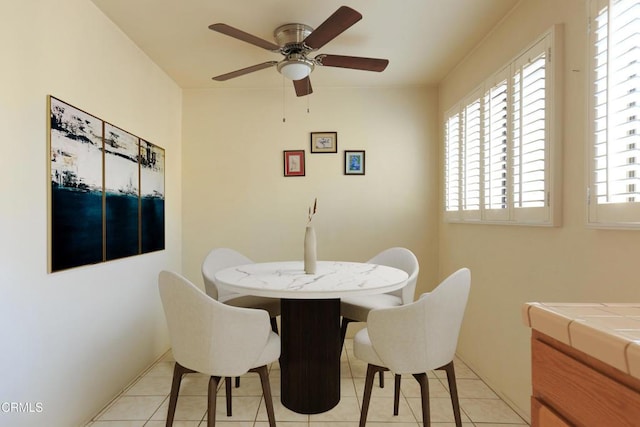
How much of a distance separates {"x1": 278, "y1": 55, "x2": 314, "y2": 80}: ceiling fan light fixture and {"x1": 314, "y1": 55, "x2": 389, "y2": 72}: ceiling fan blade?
0.24ft

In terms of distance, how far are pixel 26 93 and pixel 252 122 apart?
197 cm

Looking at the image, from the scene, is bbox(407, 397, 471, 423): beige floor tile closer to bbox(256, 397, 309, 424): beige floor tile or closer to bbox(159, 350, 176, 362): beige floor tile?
bbox(256, 397, 309, 424): beige floor tile

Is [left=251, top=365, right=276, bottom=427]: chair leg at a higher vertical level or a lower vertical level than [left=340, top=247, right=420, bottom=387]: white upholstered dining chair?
lower

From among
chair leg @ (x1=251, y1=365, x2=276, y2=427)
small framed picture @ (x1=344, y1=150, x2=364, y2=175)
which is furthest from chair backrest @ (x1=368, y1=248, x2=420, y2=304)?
chair leg @ (x1=251, y1=365, x2=276, y2=427)

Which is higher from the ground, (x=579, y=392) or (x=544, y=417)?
(x=579, y=392)

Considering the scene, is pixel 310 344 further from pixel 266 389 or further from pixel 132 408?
pixel 132 408

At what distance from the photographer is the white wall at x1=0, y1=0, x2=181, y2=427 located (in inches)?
56.9

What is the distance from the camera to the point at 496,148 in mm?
2188

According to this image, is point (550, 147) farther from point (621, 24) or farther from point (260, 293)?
point (260, 293)

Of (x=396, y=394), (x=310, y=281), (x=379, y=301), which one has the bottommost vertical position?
(x=396, y=394)

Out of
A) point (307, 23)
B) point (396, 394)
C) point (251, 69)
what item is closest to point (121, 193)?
point (251, 69)

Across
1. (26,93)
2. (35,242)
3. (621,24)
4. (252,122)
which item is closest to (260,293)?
(35,242)

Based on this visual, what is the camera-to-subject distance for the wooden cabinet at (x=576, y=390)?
577 mm

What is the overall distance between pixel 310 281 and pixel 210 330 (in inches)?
22.0
